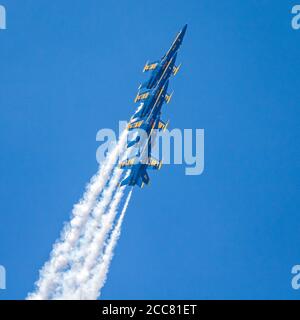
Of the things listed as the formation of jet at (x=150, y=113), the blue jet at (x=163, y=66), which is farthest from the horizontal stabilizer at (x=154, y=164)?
the blue jet at (x=163, y=66)

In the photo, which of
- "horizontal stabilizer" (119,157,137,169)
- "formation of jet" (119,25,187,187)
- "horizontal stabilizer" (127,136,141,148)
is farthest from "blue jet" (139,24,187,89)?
"horizontal stabilizer" (119,157,137,169)

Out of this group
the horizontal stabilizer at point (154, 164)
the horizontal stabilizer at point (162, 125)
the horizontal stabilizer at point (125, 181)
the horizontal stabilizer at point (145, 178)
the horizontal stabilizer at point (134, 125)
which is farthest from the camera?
the horizontal stabilizer at point (162, 125)

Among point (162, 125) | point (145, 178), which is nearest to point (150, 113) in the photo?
point (162, 125)

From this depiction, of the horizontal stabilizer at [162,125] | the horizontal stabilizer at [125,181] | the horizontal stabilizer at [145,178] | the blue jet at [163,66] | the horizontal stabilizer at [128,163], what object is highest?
the blue jet at [163,66]

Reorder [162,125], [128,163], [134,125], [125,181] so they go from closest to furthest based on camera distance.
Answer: [125,181] < [128,163] < [134,125] < [162,125]

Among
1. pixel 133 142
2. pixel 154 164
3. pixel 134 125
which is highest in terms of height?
pixel 134 125

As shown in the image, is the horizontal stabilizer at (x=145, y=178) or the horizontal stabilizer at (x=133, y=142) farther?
the horizontal stabilizer at (x=133, y=142)

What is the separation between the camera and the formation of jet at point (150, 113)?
8638 cm

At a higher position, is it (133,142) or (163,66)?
(163,66)

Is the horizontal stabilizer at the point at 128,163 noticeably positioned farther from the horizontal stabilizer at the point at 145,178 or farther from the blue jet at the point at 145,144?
the horizontal stabilizer at the point at 145,178

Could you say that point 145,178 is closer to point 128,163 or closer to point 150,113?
point 128,163

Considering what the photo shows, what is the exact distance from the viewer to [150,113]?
89438mm
